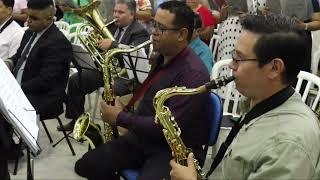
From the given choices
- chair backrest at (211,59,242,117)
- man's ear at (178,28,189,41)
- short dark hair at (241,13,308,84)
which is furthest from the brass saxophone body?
short dark hair at (241,13,308,84)

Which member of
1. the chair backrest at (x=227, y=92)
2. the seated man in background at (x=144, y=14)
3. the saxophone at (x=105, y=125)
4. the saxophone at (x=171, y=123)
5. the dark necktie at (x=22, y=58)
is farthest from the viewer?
the seated man in background at (x=144, y=14)

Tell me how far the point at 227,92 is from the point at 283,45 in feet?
5.93

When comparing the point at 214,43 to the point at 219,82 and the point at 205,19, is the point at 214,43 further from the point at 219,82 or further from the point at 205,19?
the point at 219,82

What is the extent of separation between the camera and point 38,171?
3498mm

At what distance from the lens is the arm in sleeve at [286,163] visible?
51.8 inches

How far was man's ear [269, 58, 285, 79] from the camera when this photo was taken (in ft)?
4.87

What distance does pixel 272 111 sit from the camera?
1492 millimetres

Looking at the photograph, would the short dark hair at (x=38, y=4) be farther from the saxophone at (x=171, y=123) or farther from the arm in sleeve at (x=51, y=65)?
the saxophone at (x=171, y=123)

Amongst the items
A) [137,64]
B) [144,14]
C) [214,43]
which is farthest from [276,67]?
[144,14]

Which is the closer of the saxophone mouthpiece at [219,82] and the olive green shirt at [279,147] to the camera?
the olive green shirt at [279,147]

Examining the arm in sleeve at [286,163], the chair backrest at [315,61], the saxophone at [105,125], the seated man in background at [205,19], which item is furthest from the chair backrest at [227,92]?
the arm in sleeve at [286,163]

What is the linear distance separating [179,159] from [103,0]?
141 inches

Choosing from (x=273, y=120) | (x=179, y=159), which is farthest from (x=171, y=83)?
(x=273, y=120)

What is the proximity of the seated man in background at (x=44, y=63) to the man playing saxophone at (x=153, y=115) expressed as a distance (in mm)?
982
